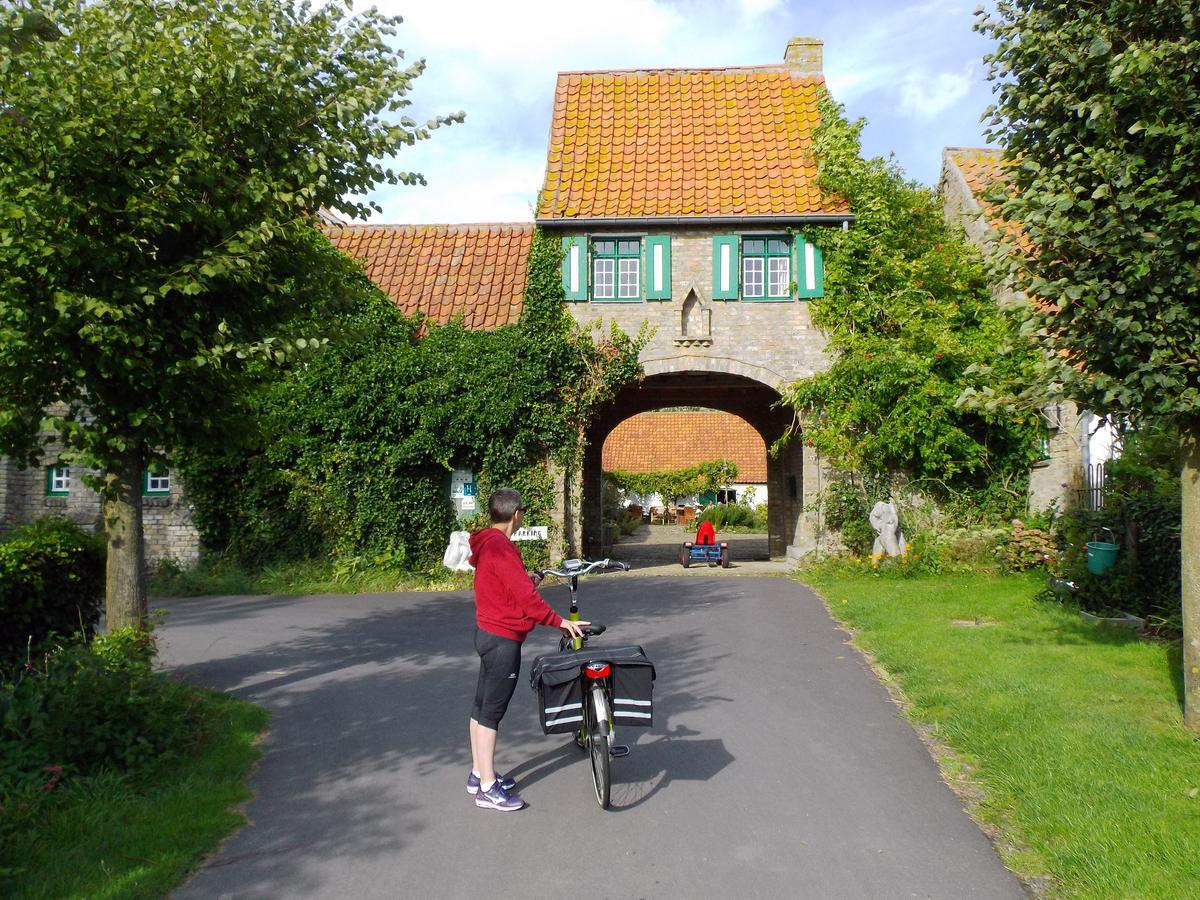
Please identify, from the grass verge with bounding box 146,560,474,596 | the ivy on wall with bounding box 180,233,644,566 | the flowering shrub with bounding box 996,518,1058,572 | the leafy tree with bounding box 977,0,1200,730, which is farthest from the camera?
the ivy on wall with bounding box 180,233,644,566

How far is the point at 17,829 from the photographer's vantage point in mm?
4844

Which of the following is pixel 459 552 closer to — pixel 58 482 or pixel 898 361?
pixel 898 361

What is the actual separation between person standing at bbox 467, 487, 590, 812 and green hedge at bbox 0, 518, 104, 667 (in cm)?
357

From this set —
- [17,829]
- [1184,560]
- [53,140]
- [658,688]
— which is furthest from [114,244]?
[1184,560]

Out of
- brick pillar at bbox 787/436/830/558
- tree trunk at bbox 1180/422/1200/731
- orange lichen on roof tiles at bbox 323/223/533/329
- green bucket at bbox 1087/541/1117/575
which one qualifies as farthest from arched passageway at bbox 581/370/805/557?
tree trunk at bbox 1180/422/1200/731

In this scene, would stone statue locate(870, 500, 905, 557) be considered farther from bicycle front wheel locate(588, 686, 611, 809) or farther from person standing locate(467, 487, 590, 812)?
person standing locate(467, 487, 590, 812)

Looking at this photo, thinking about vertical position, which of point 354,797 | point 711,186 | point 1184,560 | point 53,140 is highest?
point 711,186

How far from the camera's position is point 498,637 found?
555 cm

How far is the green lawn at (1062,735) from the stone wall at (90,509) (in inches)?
507

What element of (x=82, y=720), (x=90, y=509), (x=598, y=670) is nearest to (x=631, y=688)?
(x=598, y=670)

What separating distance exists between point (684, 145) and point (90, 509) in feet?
45.9

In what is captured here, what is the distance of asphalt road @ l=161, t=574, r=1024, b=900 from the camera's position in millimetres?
4570

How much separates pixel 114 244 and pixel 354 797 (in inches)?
161

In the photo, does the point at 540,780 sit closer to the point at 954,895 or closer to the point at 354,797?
the point at 354,797
